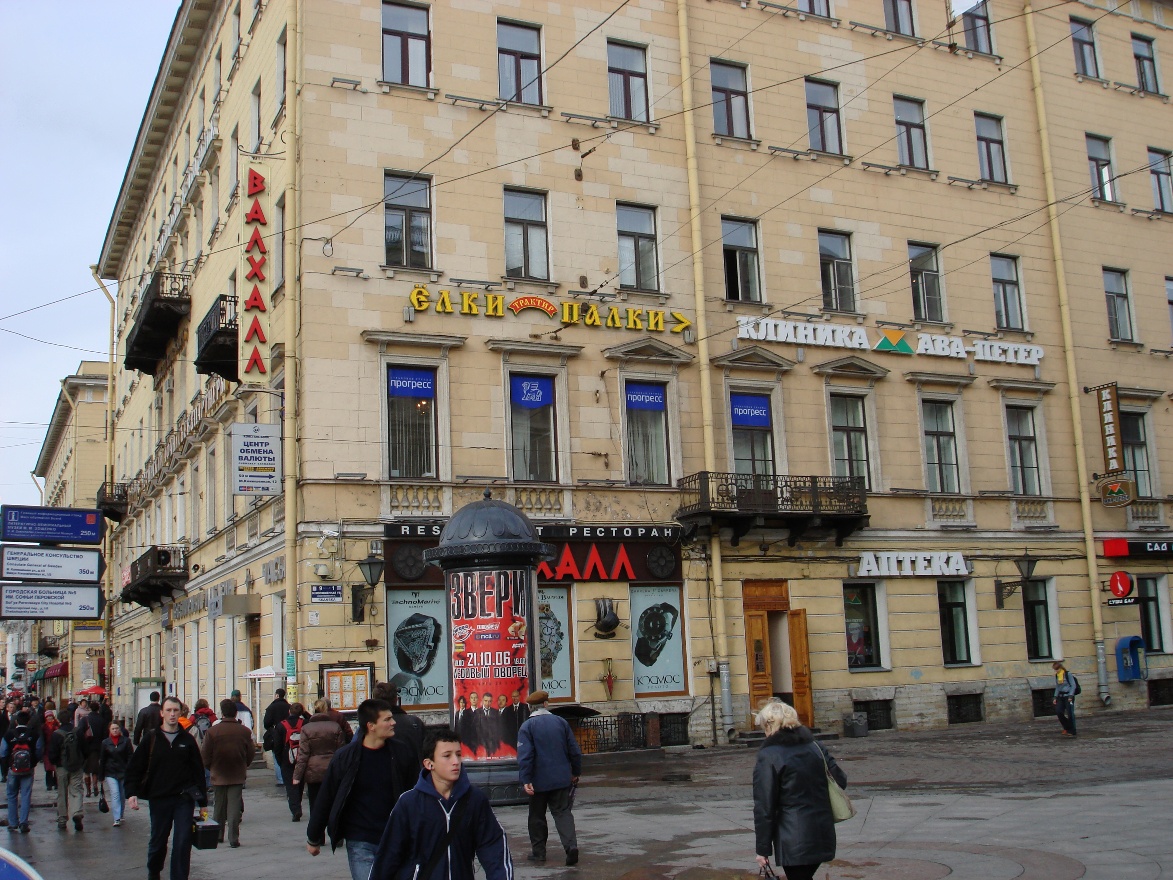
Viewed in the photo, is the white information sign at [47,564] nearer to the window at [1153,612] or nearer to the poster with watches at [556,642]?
the poster with watches at [556,642]

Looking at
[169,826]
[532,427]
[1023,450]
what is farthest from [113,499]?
[169,826]

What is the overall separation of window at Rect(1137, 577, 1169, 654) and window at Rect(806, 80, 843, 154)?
47.2 ft

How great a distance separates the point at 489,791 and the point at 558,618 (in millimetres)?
8816

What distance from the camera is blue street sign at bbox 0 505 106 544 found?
85.5 feet

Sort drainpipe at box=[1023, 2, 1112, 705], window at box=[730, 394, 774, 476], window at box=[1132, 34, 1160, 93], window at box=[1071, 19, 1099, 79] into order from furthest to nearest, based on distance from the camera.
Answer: window at box=[1132, 34, 1160, 93]
window at box=[1071, 19, 1099, 79]
drainpipe at box=[1023, 2, 1112, 705]
window at box=[730, 394, 774, 476]

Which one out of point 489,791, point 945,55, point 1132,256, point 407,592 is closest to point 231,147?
point 407,592

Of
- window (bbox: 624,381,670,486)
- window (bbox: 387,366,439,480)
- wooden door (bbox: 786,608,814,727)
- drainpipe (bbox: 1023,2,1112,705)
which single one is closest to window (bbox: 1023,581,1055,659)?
drainpipe (bbox: 1023,2,1112,705)

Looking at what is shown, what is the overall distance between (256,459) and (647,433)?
8465 mm

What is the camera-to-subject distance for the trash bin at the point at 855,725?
88.9 ft

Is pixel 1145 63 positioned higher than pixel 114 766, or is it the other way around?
pixel 1145 63

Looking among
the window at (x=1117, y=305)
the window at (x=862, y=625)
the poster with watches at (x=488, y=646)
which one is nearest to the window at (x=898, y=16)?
the window at (x=1117, y=305)

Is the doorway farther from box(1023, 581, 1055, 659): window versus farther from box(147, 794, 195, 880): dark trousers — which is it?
box(147, 794, 195, 880): dark trousers

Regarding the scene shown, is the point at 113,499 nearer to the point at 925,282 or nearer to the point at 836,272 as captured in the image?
the point at 836,272

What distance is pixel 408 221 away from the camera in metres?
25.3
